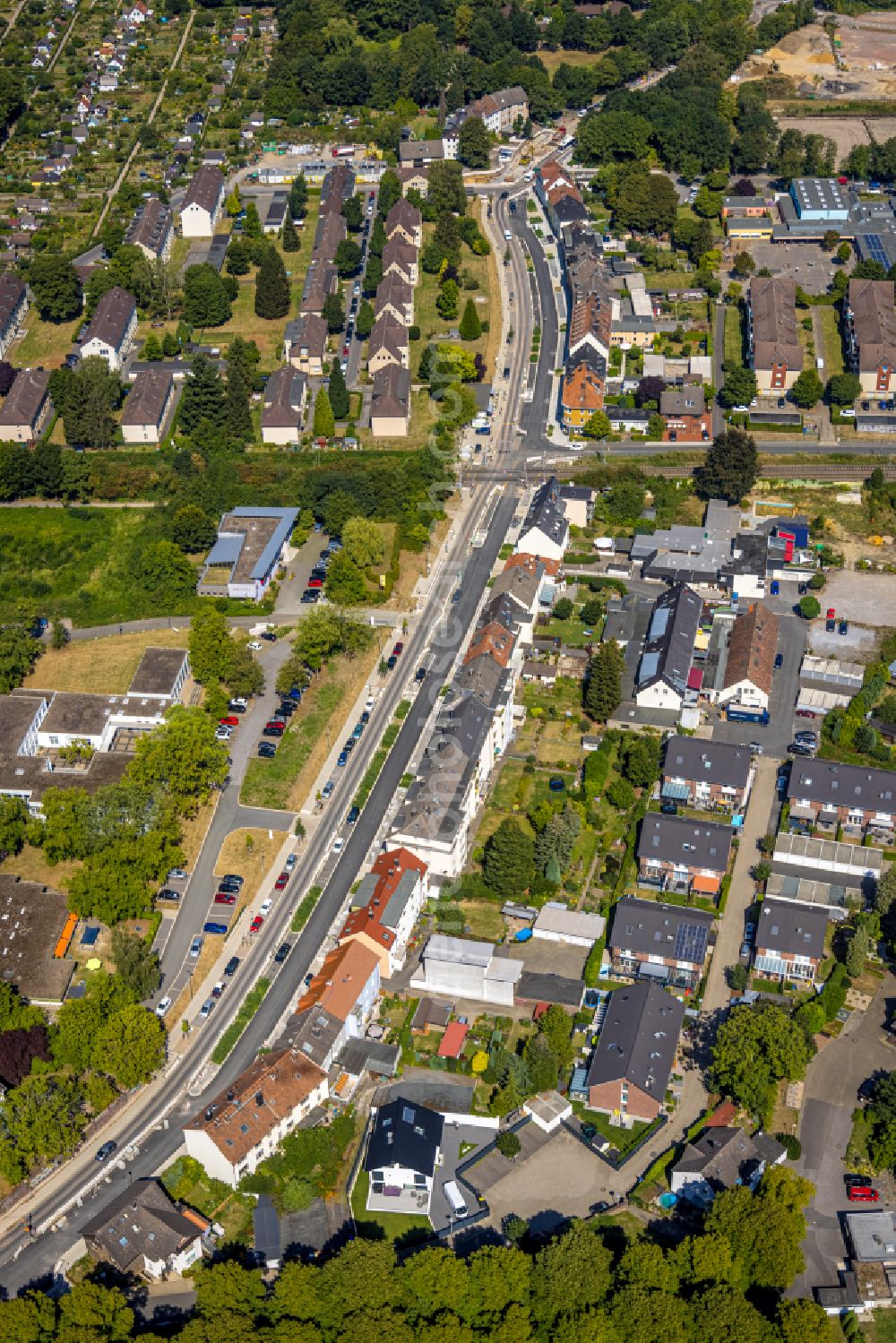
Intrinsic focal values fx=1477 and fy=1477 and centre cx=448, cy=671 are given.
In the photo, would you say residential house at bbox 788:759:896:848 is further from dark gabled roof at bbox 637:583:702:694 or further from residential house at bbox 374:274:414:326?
residential house at bbox 374:274:414:326

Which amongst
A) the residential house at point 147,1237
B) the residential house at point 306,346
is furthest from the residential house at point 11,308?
the residential house at point 147,1237

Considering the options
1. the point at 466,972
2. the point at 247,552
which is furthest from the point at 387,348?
the point at 466,972

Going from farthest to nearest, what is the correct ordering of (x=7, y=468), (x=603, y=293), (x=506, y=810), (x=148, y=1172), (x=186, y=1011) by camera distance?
(x=603, y=293) < (x=7, y=468) < (x=506, y=810) < (x=186, y=1011) < (x=148, y=1172)

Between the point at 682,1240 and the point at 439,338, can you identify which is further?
the point at 439,338

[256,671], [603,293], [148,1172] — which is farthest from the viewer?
[603,293]

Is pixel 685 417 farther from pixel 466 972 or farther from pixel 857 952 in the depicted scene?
Answer: pixel 466 972

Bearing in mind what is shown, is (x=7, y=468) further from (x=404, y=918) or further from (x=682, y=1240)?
(x=682, y=1240)

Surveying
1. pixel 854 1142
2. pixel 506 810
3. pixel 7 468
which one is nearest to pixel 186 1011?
pixel 506 810

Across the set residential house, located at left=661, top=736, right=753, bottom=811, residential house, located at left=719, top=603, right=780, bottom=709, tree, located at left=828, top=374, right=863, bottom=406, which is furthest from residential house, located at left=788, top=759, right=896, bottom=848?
tree, located at left=828, top=374, right=863, bottom=406
